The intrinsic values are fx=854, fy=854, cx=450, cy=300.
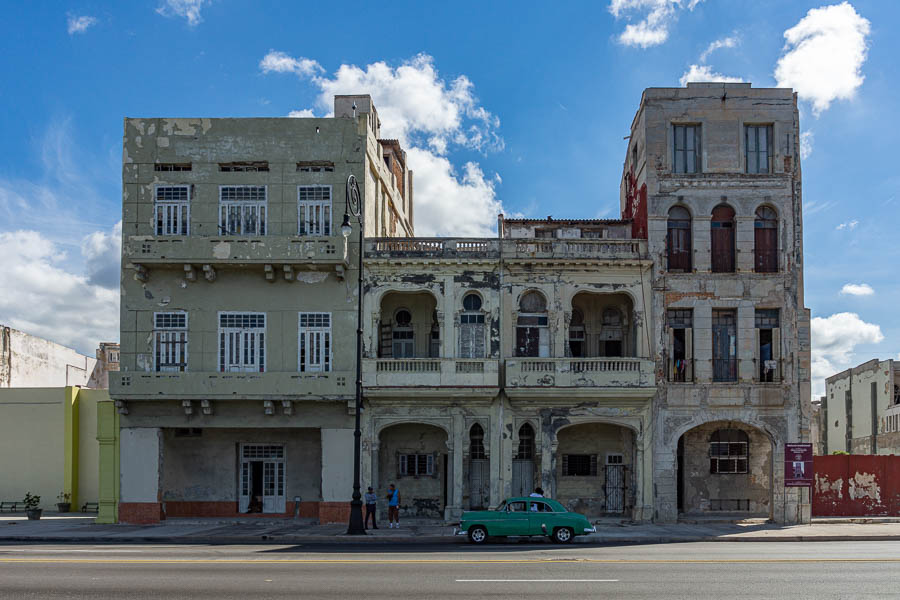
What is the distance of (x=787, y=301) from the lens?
30.4m

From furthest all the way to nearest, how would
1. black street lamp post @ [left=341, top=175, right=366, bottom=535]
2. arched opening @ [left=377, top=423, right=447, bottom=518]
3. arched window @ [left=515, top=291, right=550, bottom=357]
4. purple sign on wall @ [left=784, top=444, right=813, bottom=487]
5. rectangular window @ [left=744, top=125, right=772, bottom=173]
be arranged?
arched opening @ [left=377, top=423, right=447, bottom=518]
rectangular window @ [left=744, top=125, right=772, bottom=173]
arched window @ [left=515, top=291, right=550, bottom=357]
purple sign on wall @ [left=784, top=444, right=813, bottom=487]
black street lamp post @ [left=341, top=175, right=366, bottom=535]

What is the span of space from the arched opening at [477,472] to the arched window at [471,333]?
2828 millimetres

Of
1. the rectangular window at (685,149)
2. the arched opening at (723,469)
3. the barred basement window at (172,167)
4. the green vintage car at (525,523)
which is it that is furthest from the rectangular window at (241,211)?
the arched opening at (723,469)

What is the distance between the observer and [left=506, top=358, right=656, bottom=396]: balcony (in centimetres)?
2941

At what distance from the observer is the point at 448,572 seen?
53.9 ft

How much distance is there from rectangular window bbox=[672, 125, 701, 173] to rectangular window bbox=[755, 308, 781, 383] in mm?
5779

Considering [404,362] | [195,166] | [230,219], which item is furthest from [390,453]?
[195,166]

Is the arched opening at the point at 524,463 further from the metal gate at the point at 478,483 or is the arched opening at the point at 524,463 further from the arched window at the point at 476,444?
the arched window at the point at 476,444

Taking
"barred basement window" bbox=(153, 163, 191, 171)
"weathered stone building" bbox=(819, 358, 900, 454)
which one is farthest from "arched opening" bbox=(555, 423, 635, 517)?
"weathered stone building" bbox=(819, 358, 900, 454)

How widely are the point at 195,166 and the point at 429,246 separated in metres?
8.75

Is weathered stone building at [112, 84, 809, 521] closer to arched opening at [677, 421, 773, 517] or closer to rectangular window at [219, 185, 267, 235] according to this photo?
rectangular window at [219, 185, 267, 235]

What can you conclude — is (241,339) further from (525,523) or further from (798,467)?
(798,467)

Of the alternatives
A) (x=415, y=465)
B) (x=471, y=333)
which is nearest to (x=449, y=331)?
(x=471, y=333)

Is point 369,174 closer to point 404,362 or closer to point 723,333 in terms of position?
point 404,362
